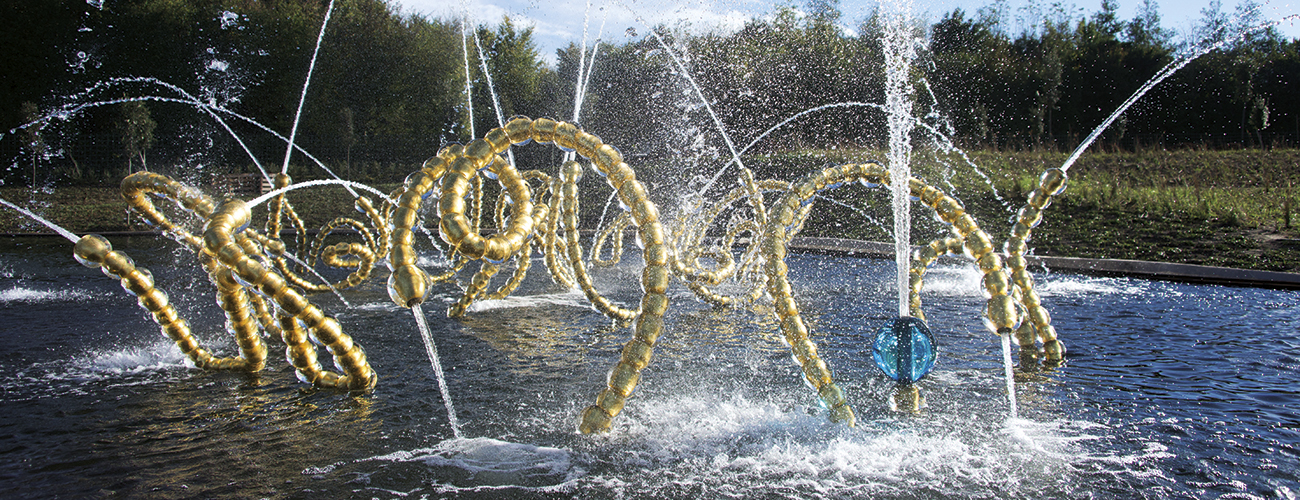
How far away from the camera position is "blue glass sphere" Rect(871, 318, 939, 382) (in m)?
4.71

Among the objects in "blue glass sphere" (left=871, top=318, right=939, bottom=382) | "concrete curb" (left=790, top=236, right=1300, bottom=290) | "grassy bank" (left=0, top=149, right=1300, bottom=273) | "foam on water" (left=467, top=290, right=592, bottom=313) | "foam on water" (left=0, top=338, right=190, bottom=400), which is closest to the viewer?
"blue glass sphere" (left=871, top=318, right=939, bottom=382)

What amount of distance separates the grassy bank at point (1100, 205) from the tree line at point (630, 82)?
5355mm

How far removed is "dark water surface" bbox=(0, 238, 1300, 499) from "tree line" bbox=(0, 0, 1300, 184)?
24.8 metres

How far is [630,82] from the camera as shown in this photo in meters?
42.2

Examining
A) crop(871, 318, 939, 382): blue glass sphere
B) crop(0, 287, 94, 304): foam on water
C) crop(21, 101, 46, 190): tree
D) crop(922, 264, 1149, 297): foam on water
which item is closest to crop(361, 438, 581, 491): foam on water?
crop(871, 318, 939, 382): blue glass sphere

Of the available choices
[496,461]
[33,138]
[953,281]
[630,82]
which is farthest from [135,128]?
[496,461]

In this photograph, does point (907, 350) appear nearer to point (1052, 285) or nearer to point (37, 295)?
point (1052, 285)

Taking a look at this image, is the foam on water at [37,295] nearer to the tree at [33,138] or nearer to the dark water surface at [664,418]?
the dark water surface at [664,418]

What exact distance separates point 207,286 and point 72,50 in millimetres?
32884

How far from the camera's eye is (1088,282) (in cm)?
1055

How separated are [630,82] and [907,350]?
127 ft

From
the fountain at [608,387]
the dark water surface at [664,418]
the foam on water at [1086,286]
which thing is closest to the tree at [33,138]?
the dark water surface at [664,418]

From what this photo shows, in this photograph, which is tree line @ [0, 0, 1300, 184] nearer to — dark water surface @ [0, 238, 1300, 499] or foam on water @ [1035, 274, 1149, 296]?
foam on water @ [1035, 274, 1149, 296]

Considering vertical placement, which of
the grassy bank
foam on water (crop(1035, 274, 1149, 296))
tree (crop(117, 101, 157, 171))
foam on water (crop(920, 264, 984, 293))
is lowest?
foam on water (crop(1035, 274, 1149, 296))
